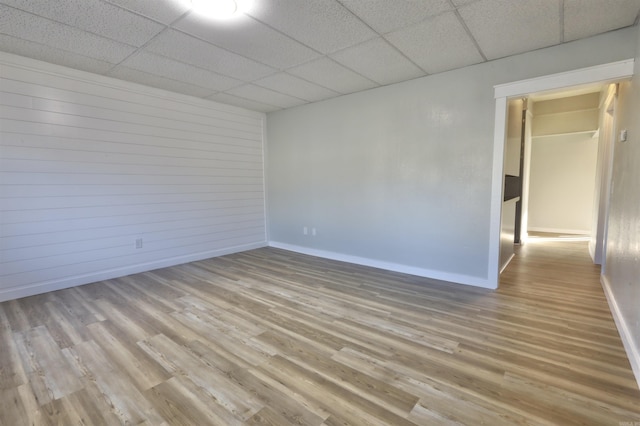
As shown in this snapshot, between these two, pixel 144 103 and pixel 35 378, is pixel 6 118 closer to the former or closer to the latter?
pixel 144 103

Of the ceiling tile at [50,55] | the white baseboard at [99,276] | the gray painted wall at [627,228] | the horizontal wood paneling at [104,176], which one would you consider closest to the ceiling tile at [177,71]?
the ceiling tile at [50,55]

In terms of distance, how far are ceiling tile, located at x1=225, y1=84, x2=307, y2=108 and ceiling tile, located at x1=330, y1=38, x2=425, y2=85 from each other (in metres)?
1.37

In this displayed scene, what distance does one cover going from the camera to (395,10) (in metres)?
2.18

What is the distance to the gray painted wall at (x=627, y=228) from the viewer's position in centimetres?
193

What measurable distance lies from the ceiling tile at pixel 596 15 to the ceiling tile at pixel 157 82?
390 cm

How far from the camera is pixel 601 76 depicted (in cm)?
254

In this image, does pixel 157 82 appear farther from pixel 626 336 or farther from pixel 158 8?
pixel 626 336

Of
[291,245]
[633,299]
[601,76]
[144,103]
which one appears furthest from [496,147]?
[144,103]

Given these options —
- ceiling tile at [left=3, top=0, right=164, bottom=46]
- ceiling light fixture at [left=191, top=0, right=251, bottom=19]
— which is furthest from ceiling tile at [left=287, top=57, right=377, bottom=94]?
ceiling tile at [left=3, top=0, right=164, bottom=46]

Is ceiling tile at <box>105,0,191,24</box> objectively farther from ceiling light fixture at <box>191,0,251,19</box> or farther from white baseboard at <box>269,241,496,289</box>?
white baseboard at <box>269,241,496,289</box>

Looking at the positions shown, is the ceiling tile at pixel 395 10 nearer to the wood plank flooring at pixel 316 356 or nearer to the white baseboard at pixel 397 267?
the wood plank flooring at pixel 316 356

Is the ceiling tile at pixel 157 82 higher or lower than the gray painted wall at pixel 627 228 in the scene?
higher

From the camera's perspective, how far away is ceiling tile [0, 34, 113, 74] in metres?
2.70

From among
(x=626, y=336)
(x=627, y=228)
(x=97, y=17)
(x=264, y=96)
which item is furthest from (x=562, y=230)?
(x=97, y=17)
